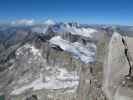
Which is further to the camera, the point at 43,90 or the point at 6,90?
the point at 6,90

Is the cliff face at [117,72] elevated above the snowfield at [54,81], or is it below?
above

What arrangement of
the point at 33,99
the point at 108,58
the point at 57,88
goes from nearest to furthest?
the point at 108,58 < the point at 33,99 < the point at 57,88

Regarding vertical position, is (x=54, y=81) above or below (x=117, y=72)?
below

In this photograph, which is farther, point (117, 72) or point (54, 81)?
point (54, 81)

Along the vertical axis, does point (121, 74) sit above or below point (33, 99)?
above

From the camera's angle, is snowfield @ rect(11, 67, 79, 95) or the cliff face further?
snowfield @ rect(11, 67, 79, 95)

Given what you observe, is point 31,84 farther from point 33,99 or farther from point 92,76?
point 92,76

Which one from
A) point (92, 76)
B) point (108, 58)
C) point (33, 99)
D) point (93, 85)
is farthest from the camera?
point (33, 99)

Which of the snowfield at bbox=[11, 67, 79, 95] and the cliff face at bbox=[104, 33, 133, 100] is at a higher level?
the cliff face at bbox=[104, 33, 133, 100]

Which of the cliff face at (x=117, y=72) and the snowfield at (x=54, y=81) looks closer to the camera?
the cliff face at (x=117, y=72)

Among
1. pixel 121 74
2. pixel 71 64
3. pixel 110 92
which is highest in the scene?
pixel 121 74

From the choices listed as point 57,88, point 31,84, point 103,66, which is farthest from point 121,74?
point 31,84
